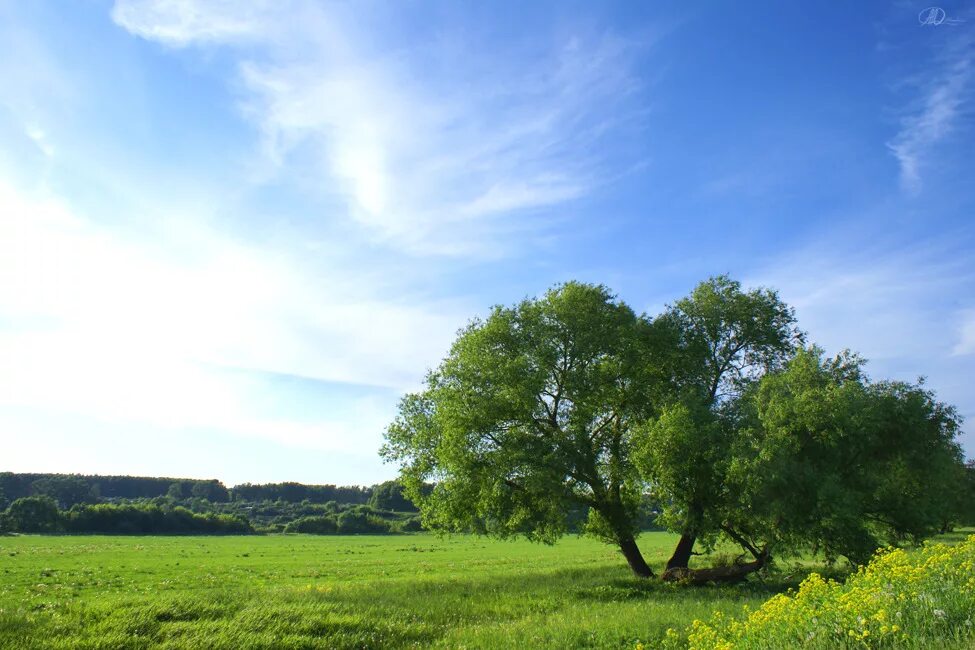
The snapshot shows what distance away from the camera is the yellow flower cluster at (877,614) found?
7.55m

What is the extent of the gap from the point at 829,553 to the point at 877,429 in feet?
18.4

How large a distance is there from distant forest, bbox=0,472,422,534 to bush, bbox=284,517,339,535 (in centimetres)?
20

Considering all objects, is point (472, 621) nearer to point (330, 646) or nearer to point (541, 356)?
point (330, 646)

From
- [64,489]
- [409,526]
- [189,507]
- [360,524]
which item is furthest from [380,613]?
[189,507]

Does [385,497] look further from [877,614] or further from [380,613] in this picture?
[877,614]

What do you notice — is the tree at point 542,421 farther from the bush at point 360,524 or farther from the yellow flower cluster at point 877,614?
the bush at point 360,524

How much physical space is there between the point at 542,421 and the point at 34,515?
110 metres

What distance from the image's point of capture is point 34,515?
333ft

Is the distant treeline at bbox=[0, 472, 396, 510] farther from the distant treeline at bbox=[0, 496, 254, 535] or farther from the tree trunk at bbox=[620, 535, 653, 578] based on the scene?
the tree trunk at bbox=[620, 535, 653, 578]

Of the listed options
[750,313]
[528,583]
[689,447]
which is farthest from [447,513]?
[750,313]

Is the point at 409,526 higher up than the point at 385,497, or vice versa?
the point at 385,497

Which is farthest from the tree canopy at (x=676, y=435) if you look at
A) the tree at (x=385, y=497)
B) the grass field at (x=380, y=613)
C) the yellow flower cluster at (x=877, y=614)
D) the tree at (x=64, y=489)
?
the tree at (x=64, y=489)

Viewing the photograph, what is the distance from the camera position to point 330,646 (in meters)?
16.8

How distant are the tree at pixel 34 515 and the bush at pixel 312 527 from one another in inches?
1612
